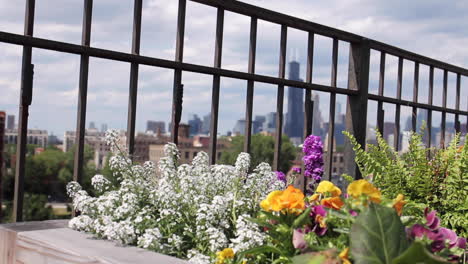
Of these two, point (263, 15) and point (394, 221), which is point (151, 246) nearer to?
point (394, 221)

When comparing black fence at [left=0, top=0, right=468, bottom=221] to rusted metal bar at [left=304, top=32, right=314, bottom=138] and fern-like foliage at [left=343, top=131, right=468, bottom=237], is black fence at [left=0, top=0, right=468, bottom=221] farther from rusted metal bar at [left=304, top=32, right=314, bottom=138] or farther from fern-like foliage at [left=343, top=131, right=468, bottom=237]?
fern-like foliage at [left=343, top=131, right=468, bottom=237]

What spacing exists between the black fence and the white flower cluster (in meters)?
0.38

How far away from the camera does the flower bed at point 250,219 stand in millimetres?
880

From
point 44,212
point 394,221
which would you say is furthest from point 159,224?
point 44,212

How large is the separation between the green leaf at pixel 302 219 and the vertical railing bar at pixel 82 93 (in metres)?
1.23

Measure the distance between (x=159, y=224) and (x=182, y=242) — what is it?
90 millimetres

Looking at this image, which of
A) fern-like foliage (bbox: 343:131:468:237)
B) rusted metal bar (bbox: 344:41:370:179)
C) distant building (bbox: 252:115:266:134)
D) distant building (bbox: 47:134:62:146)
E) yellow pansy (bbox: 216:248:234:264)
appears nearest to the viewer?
yellow pansy (bbox: 216:248:234:264)

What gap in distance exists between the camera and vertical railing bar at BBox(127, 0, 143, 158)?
2176mm

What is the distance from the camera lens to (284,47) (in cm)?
279

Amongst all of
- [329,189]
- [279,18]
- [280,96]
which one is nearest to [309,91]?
[280,96]

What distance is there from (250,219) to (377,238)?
0.31 m

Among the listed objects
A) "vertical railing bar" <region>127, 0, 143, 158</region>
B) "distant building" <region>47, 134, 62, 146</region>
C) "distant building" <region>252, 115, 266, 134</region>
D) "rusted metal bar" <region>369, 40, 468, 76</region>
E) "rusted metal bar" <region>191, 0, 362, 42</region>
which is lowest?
"distant building" <region>47, 134, 62, 146</region>

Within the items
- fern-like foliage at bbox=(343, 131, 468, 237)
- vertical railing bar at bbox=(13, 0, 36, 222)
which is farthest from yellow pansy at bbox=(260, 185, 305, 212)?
vertical railing bar at bbox=(13, 0, 36, 222)

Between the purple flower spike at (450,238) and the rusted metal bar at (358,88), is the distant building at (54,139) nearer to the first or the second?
the rusted metal bar at (358,88)
